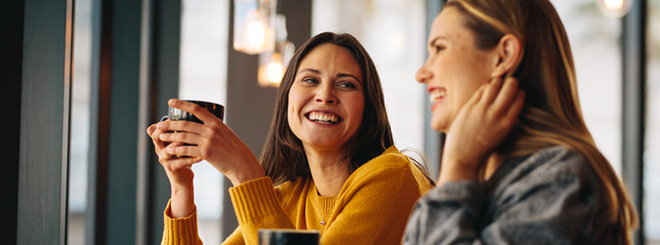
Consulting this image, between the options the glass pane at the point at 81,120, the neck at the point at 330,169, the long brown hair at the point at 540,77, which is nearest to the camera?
the long brown hair at the point at 540,77

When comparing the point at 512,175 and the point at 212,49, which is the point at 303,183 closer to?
the point at 512,175

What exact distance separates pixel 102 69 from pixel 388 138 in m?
1.78

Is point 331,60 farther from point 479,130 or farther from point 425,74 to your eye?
point 479,130

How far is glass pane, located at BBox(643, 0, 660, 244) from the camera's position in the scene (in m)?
3.79

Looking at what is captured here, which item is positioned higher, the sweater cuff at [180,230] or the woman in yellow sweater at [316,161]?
the woman in yellow sweater at [316,161]

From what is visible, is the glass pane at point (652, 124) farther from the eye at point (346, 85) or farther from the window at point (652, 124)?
the eye at point (346, 85)

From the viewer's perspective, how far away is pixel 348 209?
133cm

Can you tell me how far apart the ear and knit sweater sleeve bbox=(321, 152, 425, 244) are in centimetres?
51

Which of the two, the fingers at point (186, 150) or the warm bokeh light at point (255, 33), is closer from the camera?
the fingers at point (186, 150)

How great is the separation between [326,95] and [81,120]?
1.59 meters

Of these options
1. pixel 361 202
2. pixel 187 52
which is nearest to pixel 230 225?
pixel 187 52

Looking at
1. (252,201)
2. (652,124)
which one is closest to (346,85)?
(252,201)

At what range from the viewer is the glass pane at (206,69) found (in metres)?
3.75

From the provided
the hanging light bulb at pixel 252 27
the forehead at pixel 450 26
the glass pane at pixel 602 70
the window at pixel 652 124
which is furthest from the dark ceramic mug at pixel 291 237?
the window at pixel 652 124
